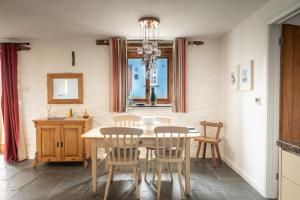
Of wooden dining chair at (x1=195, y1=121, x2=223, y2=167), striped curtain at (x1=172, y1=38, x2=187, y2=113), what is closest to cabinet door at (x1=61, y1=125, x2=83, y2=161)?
striped curtain at (x1=172, y1=38, x2=187, y2=113)

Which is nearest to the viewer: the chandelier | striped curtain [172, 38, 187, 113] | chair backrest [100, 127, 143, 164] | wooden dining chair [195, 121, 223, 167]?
chair backrest [100, 127, 143, 164]

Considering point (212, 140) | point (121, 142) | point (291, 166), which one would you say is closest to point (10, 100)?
point (121, 142)

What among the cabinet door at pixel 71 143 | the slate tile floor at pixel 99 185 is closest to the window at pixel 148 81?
the cabinet door at pixel 71 143

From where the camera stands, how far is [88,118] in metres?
4.19

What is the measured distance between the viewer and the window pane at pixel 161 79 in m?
4.59

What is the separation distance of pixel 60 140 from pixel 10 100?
1.31 metres

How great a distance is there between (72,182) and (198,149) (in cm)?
220

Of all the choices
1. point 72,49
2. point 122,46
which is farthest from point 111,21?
point 72,49

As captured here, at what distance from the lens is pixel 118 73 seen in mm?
4270

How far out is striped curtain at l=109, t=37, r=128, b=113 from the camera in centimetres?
426

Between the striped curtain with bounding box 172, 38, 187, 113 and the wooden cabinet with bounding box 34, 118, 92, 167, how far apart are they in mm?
1738

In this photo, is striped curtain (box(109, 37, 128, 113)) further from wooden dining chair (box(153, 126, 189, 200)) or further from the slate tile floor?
wooden dining chair (box(153, 126, 189, 200))

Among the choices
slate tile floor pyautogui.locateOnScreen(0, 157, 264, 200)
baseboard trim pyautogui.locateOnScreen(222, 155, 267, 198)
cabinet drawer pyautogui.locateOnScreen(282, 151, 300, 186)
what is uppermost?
cabinet drawer pyautogui.locateOnScreen(282, 151, 300, 186)

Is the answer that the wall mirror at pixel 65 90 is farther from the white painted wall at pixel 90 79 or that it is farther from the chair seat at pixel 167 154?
the chair seat at pixel 167 154
